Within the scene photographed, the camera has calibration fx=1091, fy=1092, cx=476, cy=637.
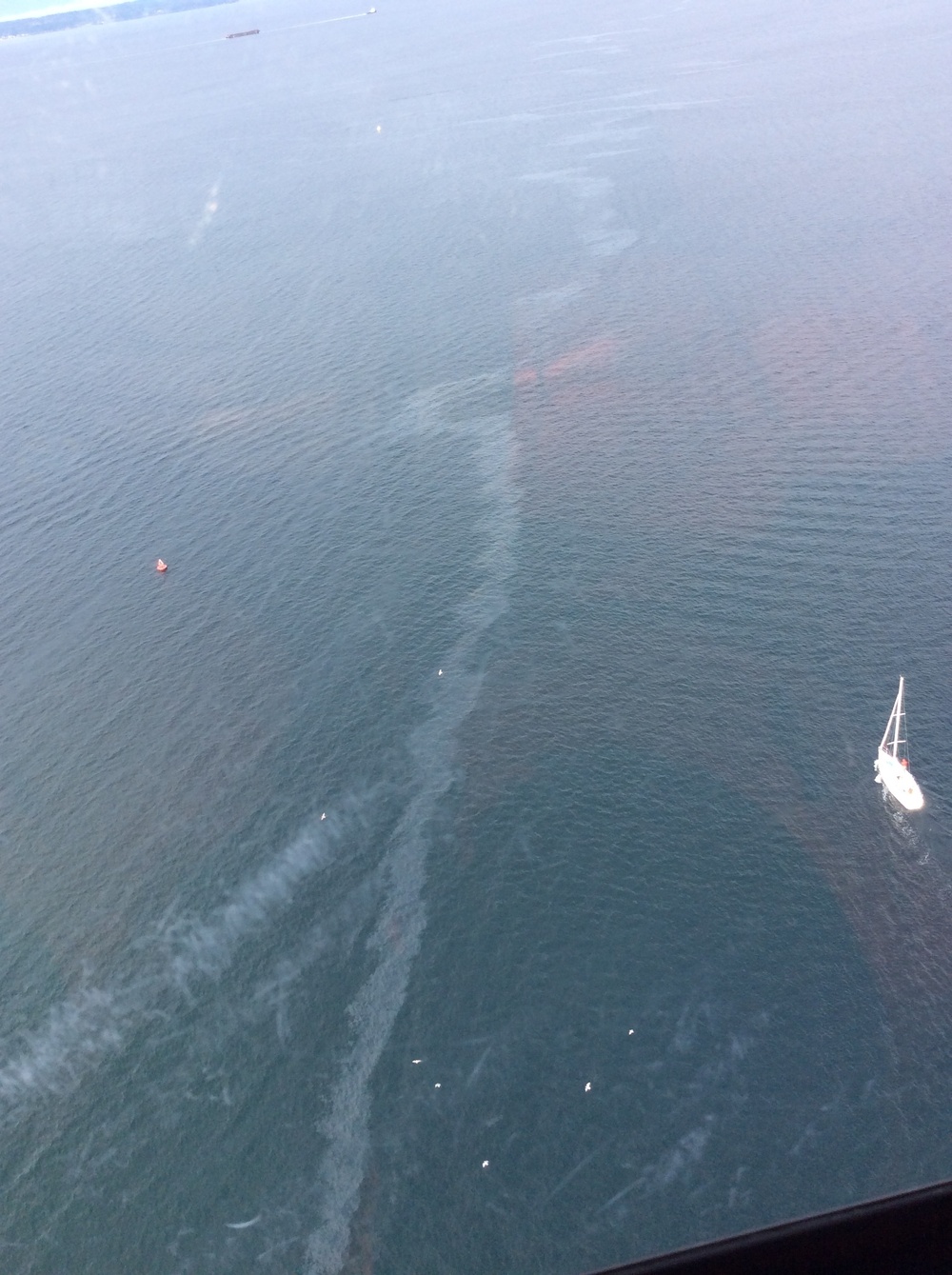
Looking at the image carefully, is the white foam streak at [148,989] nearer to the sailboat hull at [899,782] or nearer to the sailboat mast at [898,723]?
the sailboat hull at [899,782]

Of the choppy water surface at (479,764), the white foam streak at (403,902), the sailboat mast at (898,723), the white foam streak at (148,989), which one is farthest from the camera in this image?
the sailboat mast at (898,723)

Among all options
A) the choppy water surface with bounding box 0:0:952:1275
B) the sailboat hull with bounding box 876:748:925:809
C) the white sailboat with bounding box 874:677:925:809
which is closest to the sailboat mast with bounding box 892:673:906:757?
the white sailboat with bounding box 874:677:925:809

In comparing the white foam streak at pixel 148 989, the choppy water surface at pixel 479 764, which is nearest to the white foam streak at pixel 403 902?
the choppy water surface at pixel 479 764

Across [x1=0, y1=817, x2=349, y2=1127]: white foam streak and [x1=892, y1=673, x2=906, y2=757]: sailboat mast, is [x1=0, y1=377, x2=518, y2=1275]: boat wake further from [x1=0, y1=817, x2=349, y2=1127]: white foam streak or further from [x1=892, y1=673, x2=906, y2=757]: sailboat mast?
[x1=892, y1=673, x2=906, y2=757]: sailboat mast

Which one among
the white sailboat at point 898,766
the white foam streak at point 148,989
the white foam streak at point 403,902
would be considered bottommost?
the white sailboat at point 898,766

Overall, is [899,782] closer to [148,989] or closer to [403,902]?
[403,902]

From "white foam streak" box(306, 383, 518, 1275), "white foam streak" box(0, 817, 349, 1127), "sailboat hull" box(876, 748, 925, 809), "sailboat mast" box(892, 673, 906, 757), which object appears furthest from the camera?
"sailboat mast" box(892, 673, 906, 757)

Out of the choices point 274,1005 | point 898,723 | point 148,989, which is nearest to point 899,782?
point 898,723
